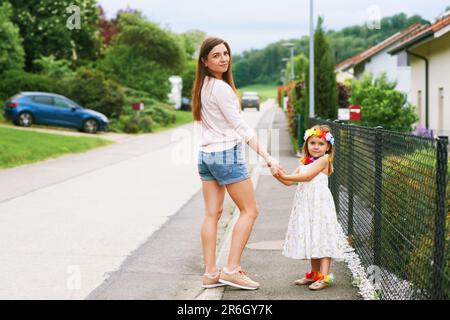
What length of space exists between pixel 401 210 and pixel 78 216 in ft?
20.7

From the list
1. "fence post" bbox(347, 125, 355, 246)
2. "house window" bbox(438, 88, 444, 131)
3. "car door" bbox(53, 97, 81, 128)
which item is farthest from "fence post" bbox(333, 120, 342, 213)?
"car door" bbox(53, 97, 81, 128)

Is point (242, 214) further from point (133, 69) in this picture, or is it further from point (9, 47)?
point (133, 69)

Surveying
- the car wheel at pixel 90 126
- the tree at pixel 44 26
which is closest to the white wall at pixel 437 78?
the car wheel at pixel 90 126

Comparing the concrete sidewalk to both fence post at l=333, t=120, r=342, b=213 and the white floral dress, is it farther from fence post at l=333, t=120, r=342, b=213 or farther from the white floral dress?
fence post at l=333, t=120, r=342, b=213

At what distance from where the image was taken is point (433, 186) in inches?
171

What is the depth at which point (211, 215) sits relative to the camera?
6.43 m

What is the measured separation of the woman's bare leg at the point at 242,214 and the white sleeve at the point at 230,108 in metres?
0.40

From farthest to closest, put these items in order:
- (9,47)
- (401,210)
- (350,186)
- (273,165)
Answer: (9,47)
(350,186)
(273,165)
(401,210)

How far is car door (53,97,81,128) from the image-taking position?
32.4 metres

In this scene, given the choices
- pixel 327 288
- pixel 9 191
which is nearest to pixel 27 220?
pixel 9 191

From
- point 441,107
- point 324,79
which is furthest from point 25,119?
point 441,107

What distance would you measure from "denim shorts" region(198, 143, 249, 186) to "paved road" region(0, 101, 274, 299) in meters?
1.34

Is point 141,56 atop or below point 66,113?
atop

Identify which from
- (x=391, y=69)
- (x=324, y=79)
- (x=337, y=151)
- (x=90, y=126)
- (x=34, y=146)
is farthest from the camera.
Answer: (x=391, y=69)
